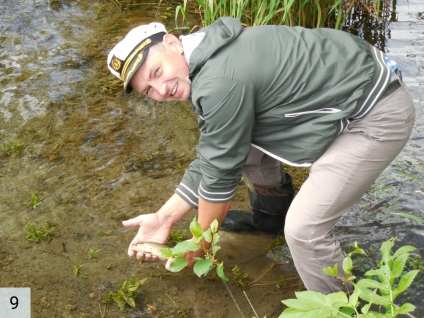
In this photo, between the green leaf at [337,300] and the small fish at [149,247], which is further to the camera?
the small fish at [149,247]

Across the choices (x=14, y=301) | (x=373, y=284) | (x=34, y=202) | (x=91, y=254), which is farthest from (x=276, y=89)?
(x=34, y=202)

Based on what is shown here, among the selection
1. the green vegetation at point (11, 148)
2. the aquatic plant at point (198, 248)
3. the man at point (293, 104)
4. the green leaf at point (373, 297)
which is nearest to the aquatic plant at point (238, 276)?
the man at point (293, 104)

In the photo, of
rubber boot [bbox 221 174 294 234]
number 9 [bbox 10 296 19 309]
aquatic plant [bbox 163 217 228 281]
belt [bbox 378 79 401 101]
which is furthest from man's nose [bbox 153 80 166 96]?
number 9 [bbox 10 296 19 309]

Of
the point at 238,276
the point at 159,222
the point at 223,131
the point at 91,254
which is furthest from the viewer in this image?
the point at 91,254

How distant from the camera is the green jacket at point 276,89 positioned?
2.68m

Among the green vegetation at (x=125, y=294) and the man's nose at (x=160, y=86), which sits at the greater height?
the man's nose at (x=160, y=86)

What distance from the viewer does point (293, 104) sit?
2797 mm

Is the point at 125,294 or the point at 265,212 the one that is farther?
the point at 265,212

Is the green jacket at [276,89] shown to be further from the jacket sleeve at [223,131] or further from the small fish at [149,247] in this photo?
the small fish at [149,247]

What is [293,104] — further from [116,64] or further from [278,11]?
[278,11]

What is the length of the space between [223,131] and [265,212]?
125 centimetres

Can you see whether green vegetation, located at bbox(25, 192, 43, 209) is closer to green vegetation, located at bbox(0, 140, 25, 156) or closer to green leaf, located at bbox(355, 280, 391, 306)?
green vegetation, located at bbox(0, 140, 25, 156)

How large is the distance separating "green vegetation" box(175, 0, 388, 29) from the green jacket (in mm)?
2344

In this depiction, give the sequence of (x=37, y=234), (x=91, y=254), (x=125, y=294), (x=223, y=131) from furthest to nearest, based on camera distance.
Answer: (x=37, y=234)
(x=91, y=254)
(x=125, y=294)
(x=223, y=131)
